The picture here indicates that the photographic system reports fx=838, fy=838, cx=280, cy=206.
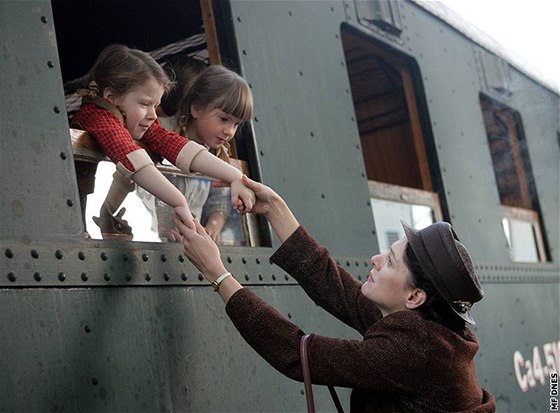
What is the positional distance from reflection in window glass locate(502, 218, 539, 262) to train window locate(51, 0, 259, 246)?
253 centimetres

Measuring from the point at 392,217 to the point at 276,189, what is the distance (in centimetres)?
125

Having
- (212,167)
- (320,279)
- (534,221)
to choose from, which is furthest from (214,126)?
(534,221)

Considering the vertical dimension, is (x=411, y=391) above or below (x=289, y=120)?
below

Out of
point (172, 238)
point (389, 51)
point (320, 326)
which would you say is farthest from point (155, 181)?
point (389, 51)

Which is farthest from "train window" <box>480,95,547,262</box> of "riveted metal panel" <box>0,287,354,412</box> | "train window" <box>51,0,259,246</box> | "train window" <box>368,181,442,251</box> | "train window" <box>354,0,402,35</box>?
"riveted metal panel" <box>0,287,354,412</box>

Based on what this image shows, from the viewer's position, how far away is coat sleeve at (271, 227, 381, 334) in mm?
2734

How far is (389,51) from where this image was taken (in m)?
4.84

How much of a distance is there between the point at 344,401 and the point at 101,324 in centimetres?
141

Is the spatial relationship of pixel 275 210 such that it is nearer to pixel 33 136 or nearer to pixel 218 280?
pixel 218 280

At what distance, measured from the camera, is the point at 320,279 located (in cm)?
276

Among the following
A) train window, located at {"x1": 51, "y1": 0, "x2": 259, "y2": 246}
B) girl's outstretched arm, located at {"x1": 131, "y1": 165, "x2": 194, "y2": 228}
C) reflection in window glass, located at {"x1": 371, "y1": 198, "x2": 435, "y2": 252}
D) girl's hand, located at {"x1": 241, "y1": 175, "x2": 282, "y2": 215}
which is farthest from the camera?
reflection in window glass, located at {"x1": 371, "y1": 198, "x2": 435, "y2": 252}

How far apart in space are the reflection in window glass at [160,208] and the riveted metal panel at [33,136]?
0.69ft

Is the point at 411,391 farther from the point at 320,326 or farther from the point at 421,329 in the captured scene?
the point at 320,326

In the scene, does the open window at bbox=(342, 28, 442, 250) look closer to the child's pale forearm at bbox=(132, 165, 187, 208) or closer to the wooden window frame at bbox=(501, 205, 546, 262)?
the wooden window frame at bbox=(501, 205, 546, 262)
